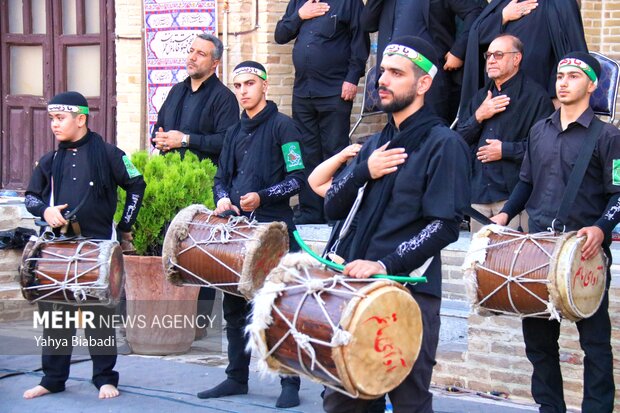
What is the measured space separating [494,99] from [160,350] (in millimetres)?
2995

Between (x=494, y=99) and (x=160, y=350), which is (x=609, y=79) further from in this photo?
(x=160, y=350)

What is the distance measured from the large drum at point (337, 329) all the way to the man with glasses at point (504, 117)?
99.8 inches

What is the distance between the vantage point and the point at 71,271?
6441 mm

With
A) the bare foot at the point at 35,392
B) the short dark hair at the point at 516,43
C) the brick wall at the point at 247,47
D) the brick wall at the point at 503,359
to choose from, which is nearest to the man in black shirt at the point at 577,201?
the brick wall at the point at 503,359

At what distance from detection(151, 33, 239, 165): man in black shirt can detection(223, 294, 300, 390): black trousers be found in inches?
69.2

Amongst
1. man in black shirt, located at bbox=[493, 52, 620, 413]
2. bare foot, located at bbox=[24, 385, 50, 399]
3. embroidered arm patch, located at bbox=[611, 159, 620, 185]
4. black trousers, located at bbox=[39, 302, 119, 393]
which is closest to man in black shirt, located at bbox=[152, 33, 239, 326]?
black trousers, located at bbox=[39, 302, 119, 393]

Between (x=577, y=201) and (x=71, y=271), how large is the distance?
9.51 feet

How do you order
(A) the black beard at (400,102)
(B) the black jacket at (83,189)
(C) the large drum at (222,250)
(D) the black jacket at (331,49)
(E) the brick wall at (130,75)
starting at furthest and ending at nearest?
(E) the brick wall at (130,75), (D) the black jacket at (331,49), (B) the black jacket at (83,189), (C) the large drum at (222,250), (A) the black beard at (400,102)

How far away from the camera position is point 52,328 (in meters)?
6.79

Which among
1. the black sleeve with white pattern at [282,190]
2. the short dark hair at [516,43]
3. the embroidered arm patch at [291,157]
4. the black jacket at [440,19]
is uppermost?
the black jacket at [440,19]

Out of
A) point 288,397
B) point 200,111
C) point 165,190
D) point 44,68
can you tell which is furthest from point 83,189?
point 44,68

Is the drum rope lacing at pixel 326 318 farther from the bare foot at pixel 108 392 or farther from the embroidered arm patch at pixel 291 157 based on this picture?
the bare foot at pixel 108 392

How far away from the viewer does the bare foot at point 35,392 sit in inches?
269

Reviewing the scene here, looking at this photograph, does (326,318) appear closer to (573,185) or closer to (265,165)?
(573,185)
